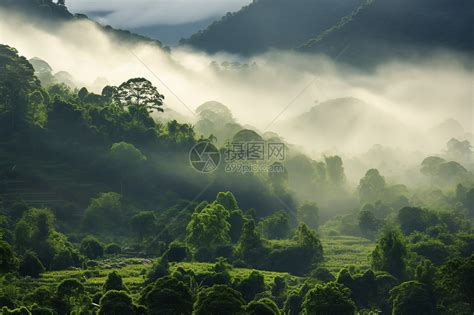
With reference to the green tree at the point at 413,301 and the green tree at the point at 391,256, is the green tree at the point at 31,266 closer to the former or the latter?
the green tree at the point at 413,301

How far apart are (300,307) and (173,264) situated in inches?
1056

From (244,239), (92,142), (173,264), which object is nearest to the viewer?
(173,264)

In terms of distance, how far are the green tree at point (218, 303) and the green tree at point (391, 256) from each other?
4297 cm

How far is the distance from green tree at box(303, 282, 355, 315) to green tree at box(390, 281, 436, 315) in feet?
31.3

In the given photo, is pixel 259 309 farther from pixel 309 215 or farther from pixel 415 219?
pixel 309 215

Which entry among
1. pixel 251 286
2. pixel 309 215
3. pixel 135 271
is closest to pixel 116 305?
pixel 251 286

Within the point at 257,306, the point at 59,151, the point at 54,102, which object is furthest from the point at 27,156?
the point at 257,306

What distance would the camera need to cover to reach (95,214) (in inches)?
5157

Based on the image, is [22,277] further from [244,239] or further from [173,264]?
[244,239]

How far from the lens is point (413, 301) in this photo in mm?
88688

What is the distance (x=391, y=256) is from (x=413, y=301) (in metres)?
23.0

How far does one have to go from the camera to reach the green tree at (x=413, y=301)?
88562 mm

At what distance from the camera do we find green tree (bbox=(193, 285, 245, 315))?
71625mm

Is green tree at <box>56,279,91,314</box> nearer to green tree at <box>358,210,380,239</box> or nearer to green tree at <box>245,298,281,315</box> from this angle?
green tree at <box>245,298,281,315</box>
